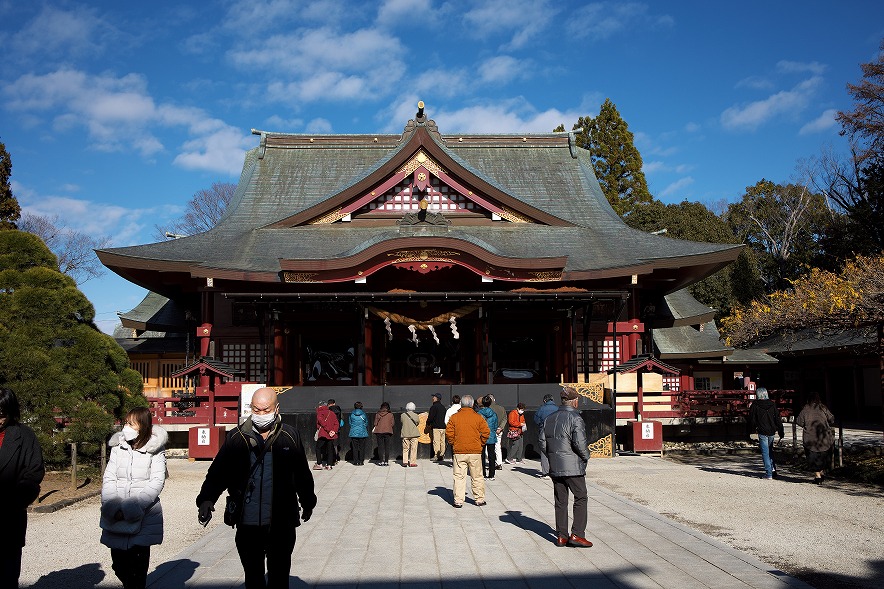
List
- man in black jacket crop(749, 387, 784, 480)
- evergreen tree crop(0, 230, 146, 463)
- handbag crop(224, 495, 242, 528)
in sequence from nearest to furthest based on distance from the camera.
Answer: handbag crop(224, 495, 242, 528) → evergreen tree crop(0, 230, 146, 463) → man in black jacket crop(749, 387, 784, 480)

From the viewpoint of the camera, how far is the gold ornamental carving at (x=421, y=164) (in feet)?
72.2

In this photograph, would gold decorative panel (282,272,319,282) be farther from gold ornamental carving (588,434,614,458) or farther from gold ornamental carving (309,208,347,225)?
gold ornamental carving (588,434,614,458)

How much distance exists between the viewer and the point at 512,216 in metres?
22.6

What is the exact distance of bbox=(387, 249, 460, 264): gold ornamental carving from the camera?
19.2 metres

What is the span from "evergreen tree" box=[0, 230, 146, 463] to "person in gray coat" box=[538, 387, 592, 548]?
851 cm

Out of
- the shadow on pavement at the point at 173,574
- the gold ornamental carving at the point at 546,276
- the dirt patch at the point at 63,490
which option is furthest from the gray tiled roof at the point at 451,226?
the shadow on pavement at the point at 173,574

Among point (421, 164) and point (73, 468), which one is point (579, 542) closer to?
point (73, 468)

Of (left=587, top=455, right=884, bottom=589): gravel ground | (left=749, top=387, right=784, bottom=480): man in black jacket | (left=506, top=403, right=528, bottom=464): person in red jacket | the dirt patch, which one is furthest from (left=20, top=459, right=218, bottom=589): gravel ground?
(left=749, top=387, right=784, bottom=480): man in black jacket

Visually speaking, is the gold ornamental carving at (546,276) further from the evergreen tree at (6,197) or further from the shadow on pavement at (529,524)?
the evergreen tree at (6,197)

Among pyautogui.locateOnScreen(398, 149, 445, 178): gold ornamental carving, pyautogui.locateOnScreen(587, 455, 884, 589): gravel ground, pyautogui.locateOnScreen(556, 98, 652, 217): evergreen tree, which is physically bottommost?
pyautogui.locateOnScreen(587, 455, 884, 589): gravel ground

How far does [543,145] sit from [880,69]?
15.8 meters

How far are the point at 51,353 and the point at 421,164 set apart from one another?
12.5 meters

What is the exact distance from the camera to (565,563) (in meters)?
6.94

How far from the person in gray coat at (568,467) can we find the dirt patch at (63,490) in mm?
7529
